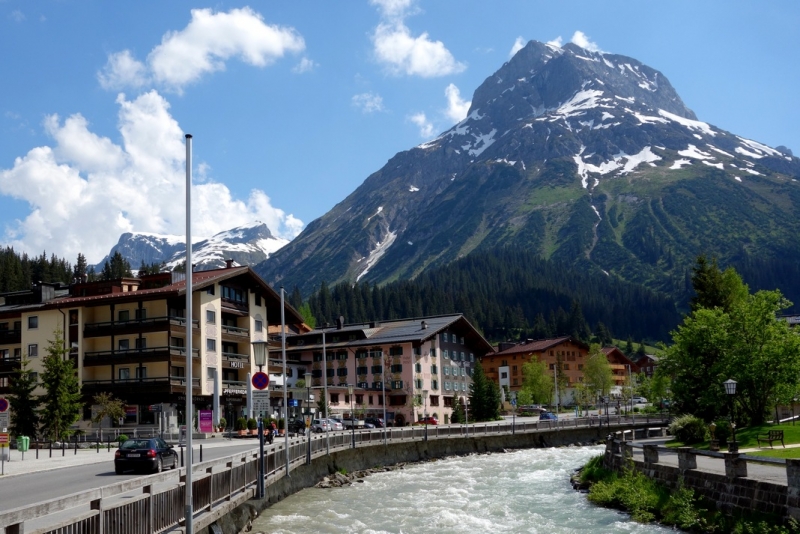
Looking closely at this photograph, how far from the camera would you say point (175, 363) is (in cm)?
7669

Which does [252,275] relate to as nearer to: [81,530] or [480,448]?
[480,448]

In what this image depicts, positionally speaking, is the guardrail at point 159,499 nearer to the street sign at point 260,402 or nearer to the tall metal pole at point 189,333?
the tall metal pole at point 189,333

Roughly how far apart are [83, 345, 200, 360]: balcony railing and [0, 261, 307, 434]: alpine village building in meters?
0.09

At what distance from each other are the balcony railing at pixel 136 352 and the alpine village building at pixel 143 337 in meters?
0.09

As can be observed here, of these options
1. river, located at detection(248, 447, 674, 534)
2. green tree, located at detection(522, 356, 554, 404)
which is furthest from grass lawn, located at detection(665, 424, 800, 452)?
green tree, located at detection(522, 356, 554, 404)

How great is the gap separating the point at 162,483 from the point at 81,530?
6.59m

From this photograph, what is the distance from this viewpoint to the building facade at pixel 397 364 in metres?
111

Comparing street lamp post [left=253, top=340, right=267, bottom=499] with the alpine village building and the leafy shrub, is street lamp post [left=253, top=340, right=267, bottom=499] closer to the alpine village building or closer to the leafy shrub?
the leafy shrub

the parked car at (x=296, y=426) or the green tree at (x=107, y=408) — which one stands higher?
the green tree at (x=107, y=408)

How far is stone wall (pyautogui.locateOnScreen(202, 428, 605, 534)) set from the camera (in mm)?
27875

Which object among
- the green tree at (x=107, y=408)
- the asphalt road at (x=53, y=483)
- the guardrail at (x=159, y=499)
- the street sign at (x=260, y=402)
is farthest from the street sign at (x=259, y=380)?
the green tree at (x=107, y=408)

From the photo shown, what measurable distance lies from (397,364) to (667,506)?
8321 cm

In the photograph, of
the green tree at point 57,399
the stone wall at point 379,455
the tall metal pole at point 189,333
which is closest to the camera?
the tall metal pole at point 189,333

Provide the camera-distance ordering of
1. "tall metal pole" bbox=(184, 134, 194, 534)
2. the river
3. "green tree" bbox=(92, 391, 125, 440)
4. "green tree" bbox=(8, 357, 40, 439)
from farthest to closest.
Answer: "green tree" bbox=(92, 391, 125, 440) → "green tree" bbox=(8, 357, 40, 439) → the river → "tall metal pole" bbox=(184, 134, 194, 534)
